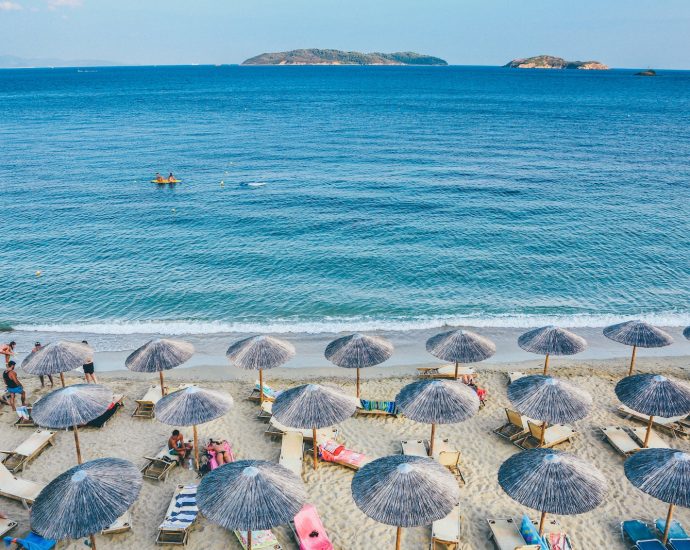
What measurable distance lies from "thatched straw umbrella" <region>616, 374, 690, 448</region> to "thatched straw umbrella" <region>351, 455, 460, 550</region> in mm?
5217

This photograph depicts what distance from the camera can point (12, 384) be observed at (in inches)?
551

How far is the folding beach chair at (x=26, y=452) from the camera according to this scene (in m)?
12.0

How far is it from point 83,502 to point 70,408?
3094 millimetres

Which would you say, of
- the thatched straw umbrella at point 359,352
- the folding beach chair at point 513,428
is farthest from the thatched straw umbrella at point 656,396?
the thatched straw umbrella at point 359,352

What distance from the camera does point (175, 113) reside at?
84.7m

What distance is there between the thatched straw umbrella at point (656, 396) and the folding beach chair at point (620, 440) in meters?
1.24

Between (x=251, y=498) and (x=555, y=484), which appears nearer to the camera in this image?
(x=251, y=498)

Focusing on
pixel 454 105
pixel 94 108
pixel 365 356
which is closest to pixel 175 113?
pixel 94 108

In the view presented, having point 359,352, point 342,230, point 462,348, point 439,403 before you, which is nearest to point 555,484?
point 439,403

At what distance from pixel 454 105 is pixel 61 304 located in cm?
8617

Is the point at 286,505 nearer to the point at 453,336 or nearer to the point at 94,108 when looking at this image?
the point at 453,336

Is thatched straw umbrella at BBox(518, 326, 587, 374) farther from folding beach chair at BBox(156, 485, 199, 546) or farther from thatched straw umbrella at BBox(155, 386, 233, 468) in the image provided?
folding beach chair at BBox(156, 485, 199, 546)

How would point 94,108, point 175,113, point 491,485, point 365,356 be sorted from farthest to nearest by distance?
point 94,108 → point 175,113 → point 365,356 → point 491,485

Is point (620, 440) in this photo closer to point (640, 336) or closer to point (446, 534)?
point (640, 336)
